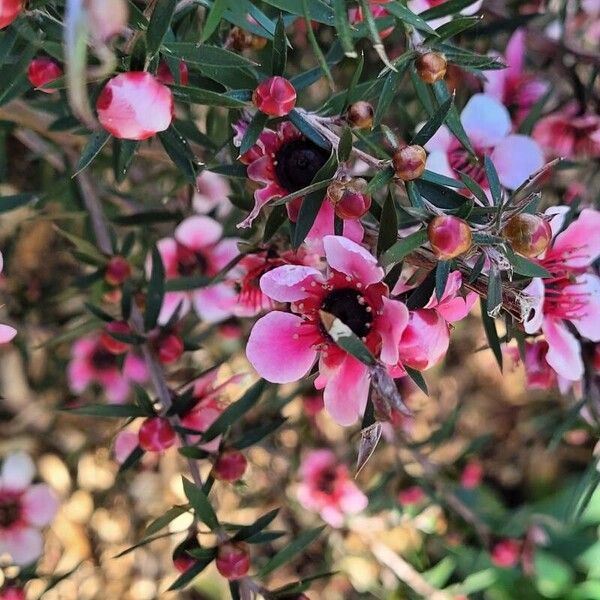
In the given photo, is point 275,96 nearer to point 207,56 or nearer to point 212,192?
point 207,56

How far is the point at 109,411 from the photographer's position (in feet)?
2.73

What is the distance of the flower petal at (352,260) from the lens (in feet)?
1.87

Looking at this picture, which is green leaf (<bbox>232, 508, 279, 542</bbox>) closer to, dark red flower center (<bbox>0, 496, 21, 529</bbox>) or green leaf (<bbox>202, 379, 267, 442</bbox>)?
green leaf (<bbox>202, 379, 267, 442</bbox>)

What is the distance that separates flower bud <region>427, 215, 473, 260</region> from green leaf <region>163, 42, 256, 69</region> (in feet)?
0.68

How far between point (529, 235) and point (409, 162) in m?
0.11

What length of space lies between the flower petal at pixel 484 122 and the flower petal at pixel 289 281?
0.34 metres

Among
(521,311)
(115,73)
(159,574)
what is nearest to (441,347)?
(521,311)

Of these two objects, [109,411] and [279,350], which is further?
[109,411]

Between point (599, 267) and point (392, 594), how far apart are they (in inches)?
33.8

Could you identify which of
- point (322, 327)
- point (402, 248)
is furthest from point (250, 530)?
point (402, 248)

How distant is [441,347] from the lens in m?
0.60

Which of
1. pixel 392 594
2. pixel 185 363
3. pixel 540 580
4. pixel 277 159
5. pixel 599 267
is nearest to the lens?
pixel 277 159

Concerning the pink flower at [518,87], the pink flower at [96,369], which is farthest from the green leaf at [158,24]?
the pink flower at [96,369]

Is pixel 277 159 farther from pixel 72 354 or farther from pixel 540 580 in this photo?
pixel 540 580
